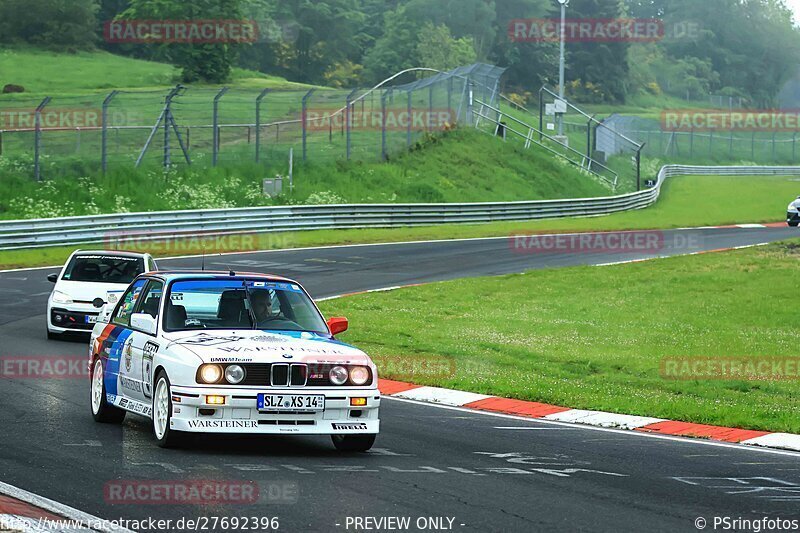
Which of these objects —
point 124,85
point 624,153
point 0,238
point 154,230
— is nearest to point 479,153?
point 624,153

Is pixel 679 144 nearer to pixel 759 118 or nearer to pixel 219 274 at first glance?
pixel 759 118

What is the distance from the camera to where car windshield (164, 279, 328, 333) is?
11180mm

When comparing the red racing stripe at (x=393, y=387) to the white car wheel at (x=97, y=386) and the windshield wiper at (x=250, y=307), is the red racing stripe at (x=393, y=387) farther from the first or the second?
the windshield wiper at (x=250, y=307)

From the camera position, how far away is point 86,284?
20141 millimetres

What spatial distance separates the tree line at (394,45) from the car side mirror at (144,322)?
77.5 metres

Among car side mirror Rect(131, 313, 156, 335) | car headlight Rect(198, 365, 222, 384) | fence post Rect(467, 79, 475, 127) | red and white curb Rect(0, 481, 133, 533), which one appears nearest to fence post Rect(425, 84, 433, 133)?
fence post Rect(467, 79, 475, 127)

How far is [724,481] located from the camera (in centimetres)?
968

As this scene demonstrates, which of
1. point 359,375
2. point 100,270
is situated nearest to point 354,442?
point 359,375

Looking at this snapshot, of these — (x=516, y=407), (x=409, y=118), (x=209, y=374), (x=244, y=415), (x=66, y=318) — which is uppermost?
(x=209, y=374)

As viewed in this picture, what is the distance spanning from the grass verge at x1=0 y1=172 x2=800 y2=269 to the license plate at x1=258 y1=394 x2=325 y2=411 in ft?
73.8

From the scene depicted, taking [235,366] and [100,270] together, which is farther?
[100,270]

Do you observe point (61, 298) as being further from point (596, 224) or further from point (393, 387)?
point (596, 224)

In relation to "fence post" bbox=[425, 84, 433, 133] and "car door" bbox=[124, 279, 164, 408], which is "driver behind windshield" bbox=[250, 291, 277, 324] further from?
"fence post" bbox=[425, 84, 433, 133]

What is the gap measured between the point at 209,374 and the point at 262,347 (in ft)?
1.69
